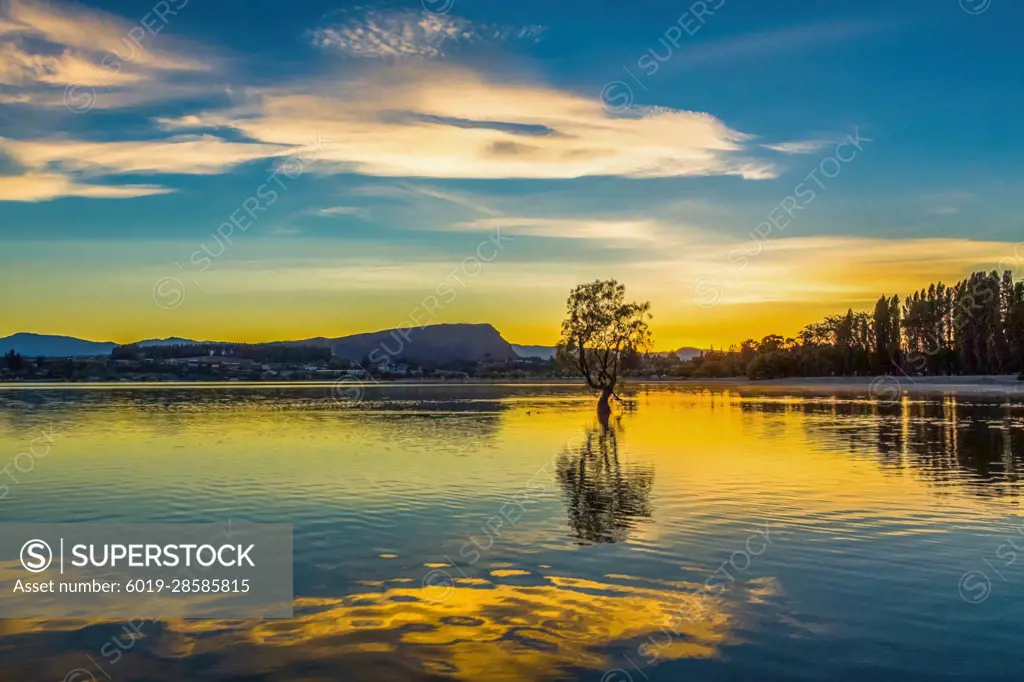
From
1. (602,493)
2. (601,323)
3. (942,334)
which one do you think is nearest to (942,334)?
(942,334)

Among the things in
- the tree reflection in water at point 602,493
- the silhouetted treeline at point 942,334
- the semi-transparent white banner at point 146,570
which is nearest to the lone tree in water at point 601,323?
the tree reflection in water at point 602,493

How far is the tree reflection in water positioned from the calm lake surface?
15cm

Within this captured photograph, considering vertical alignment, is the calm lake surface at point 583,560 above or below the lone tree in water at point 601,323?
below

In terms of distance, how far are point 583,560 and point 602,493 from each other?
950 cm

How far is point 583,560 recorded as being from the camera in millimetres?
16906

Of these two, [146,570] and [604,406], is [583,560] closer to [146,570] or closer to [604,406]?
[146,570]

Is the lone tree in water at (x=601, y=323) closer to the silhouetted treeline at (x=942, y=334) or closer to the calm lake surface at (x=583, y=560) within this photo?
the calm lake surface at (x=583, y=560)

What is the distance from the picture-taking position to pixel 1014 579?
15.3 meters

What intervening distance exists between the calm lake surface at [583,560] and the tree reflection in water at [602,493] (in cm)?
15

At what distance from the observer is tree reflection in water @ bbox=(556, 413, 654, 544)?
2033 cm

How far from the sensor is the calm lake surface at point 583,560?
36.9ft

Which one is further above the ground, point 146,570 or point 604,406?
point 604,406

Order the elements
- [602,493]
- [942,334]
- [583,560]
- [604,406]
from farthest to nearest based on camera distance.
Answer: [942,334] < [604,406] < [602,493] < [583,560]

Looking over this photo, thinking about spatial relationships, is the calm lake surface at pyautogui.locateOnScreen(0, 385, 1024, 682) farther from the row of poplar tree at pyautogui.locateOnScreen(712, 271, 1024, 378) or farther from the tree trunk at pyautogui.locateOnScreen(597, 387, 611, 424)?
the row of poplar tree at pyautogui.locateOnScreen(712, 271, 1024, 378)
